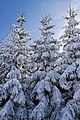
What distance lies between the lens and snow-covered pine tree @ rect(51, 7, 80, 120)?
15172 mm

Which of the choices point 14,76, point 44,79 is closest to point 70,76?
point 44,79

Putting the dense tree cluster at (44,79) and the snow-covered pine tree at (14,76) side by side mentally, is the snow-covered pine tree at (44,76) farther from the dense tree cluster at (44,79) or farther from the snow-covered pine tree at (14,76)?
the snow-covered pine tree at (14,76)

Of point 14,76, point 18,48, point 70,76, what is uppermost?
point 18,48

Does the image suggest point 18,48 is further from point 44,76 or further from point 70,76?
point 70,76

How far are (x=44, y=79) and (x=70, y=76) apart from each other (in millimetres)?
1893

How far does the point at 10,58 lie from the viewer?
1838 cm


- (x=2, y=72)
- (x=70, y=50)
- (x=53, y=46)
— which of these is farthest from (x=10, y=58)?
(x=70, y=50)

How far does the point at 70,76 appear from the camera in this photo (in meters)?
16.1

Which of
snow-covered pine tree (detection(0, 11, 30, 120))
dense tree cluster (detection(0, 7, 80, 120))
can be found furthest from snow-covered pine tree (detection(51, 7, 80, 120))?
snow-covered pine tree (detection(0, 11, 30, 120))

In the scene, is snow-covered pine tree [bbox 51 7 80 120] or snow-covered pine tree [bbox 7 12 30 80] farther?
snow-covered pine tree [bbox 7 12 30 80]

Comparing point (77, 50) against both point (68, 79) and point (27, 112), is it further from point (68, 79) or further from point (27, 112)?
point (27, 112)

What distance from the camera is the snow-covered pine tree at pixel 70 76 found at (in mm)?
15172

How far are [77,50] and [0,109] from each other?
6962mm

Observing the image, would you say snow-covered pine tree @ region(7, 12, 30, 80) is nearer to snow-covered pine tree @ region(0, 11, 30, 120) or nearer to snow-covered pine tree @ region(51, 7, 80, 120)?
snow-covered pine tree @ region(0, 11, 30, 120)
